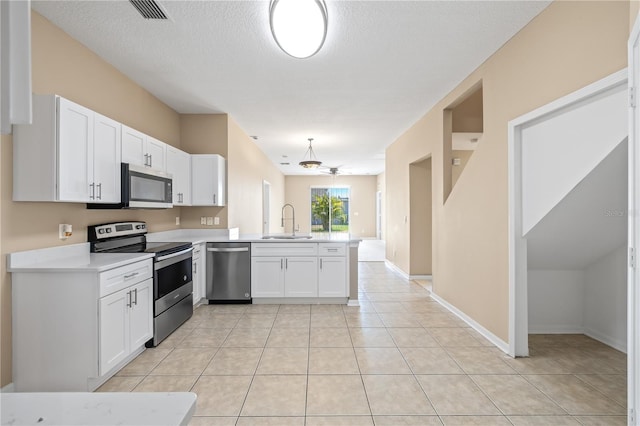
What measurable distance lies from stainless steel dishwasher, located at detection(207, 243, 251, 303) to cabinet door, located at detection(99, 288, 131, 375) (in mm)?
1892

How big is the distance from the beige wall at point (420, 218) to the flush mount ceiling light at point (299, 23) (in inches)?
167

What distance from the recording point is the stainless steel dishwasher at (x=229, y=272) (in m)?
4.70

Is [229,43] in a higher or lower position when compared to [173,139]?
higher

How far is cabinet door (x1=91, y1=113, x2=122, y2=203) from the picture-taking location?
2.81m

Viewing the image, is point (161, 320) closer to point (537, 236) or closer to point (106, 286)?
point (106, 286)

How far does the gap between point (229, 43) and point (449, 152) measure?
10.3ft

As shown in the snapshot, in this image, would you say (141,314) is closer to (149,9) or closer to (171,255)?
(171,255)

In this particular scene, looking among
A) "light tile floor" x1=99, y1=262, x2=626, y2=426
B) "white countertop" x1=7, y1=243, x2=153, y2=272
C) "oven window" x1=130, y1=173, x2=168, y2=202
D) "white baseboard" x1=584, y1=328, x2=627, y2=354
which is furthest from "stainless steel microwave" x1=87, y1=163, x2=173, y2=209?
"white baseboard" x1=584, y1=328, x2=627, y2=354

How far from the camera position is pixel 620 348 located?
3.15 metres

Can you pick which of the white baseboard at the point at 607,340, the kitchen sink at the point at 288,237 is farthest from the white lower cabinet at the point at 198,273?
the white baseboard at the point at 607,340

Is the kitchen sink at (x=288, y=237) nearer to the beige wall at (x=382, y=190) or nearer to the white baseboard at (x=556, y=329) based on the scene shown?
the white baseboard at (x=556, y=329)

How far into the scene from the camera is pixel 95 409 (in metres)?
0.70

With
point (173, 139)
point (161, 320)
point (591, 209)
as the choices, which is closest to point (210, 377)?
point (161, 320)

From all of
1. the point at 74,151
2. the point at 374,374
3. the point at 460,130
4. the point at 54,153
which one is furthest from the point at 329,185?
the point at 54,153
